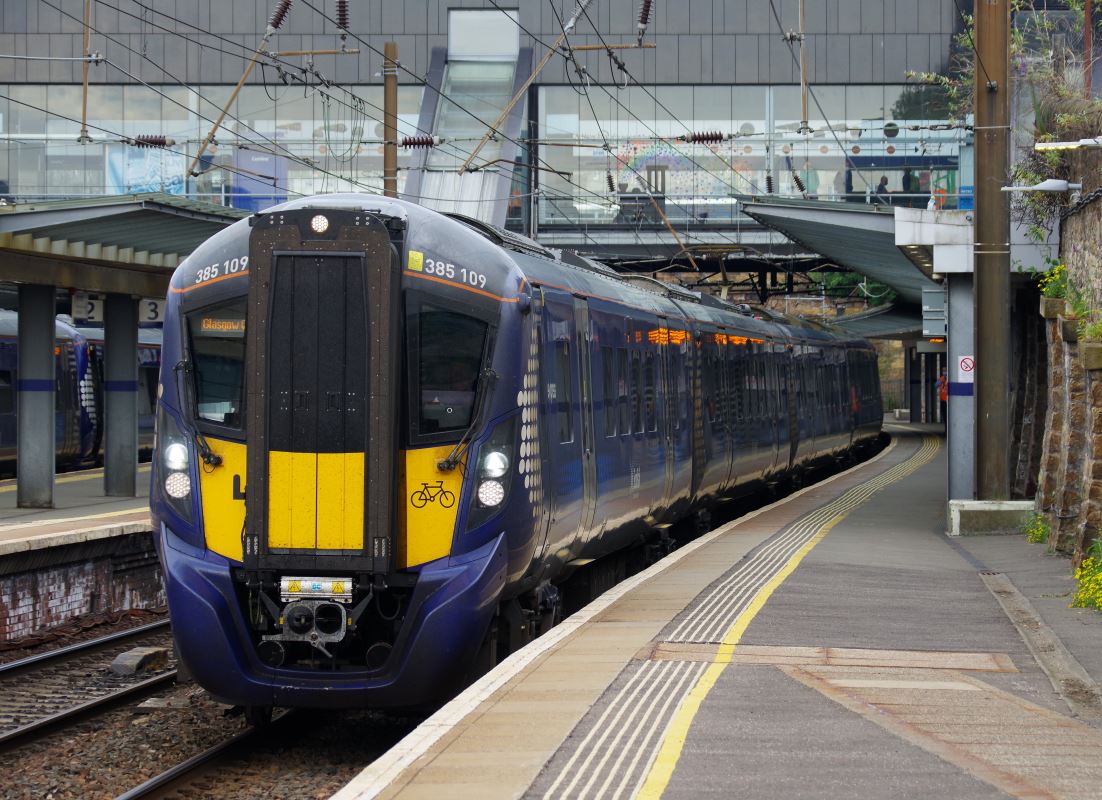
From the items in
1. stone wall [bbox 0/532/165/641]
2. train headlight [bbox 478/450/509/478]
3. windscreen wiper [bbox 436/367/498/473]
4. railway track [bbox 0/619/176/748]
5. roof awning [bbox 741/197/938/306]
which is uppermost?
roof awning [bbox 741/197/938/306]

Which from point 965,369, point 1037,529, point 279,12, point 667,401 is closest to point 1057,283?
point 965,369

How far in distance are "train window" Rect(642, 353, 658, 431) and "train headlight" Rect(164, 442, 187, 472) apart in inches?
242

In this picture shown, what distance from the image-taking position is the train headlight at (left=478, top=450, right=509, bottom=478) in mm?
9008

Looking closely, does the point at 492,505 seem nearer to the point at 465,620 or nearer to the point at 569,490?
the point at 465,620

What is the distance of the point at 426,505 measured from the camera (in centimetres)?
889

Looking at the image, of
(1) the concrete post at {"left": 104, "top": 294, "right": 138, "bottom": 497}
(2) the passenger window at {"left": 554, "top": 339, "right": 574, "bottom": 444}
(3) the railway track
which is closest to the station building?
(1) the concrete post at {"left": 104, "top": 294, "right": 138, "bottom": 497}

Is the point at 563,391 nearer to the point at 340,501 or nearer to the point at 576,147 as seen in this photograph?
the point at 340,501

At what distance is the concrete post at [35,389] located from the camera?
69.9 ft

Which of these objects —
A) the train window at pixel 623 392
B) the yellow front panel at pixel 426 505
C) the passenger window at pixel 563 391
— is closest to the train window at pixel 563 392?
the passenger window at pixel 563 391

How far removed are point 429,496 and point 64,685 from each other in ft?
16.6

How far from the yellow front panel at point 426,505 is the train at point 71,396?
68.7ft

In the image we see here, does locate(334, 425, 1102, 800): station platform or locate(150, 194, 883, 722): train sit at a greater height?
locate(150, 194, 883, 722): train

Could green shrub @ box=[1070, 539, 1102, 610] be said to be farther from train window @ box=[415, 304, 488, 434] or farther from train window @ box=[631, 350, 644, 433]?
→ train window @ box=[415, 304, 488, 434]

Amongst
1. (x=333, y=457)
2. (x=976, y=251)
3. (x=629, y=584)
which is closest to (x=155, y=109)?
(x=976, y=251)
